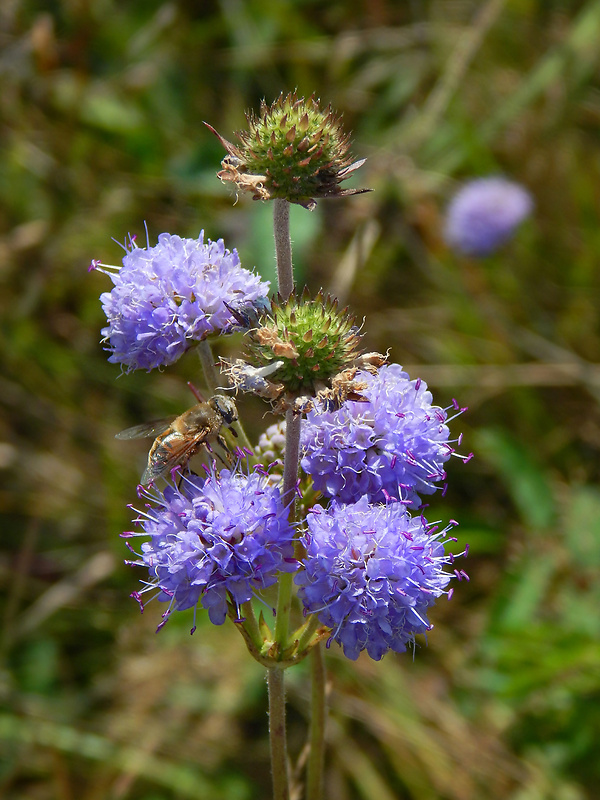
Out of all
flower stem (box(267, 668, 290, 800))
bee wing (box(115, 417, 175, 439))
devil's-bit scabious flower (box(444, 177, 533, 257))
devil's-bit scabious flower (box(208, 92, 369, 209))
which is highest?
devil's-bit scabious flower (box(444, 177, 533, 257))

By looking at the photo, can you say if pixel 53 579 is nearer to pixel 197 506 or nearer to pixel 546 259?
pixel 197 506

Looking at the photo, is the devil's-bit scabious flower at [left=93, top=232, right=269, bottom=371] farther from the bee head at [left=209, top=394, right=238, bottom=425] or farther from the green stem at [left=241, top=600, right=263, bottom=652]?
the green stem at [left=241, top=600, right=263, bottom=652]

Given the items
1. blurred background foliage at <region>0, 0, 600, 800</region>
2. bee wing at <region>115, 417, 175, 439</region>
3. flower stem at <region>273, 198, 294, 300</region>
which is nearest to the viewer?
flower stem at <region>273, 198, 294, 300</region>

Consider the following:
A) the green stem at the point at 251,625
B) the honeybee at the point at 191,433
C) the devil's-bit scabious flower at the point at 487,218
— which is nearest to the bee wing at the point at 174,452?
the honeybee at the point at 191,433

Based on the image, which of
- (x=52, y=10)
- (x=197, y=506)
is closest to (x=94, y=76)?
(x=52, y=10)

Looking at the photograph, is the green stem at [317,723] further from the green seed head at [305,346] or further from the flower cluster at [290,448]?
the green seed head at [305,346]

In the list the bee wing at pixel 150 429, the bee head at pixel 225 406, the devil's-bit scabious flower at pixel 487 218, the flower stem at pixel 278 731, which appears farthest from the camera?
the devil's-bit scabious flower at pixel 487 218

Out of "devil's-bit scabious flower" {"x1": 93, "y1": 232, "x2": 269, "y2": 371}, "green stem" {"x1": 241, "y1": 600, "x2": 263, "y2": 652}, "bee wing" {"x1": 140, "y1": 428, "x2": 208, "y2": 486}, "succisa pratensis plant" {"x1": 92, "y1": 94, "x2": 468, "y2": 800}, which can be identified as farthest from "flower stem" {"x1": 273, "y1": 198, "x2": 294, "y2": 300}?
"green stem" {"x1": 241, "y1": 600, "x2": 263, "y2": 652}
